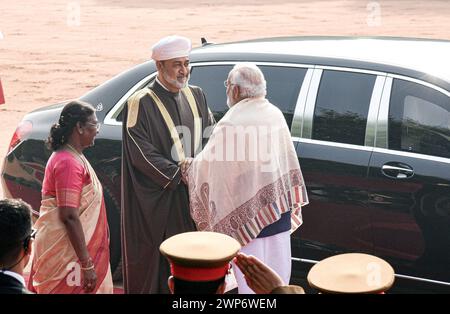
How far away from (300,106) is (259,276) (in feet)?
9.61

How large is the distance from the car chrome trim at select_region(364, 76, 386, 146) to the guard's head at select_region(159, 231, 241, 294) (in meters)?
2.37

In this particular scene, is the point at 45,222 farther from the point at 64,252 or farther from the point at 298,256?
the point at 298,256

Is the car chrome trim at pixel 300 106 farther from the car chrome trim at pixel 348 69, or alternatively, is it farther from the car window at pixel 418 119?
the car window at pixel 418 119

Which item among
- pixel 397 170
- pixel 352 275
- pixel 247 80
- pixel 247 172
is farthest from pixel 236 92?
pixel 352 275

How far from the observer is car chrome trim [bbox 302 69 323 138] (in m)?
6.29

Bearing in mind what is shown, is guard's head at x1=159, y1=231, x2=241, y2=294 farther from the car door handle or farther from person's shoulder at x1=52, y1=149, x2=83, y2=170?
the car door handle

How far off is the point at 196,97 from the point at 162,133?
36cm

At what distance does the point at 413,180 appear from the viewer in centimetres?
587

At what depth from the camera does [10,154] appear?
7078mm

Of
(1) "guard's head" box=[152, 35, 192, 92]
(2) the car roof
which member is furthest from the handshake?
(2) the car roof

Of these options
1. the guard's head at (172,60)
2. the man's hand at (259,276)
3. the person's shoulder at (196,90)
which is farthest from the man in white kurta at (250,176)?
the man's hand at (259,276)

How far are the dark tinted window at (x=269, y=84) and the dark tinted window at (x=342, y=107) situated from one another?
6.7 inches

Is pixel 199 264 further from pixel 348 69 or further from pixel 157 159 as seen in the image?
pixel 348 69
